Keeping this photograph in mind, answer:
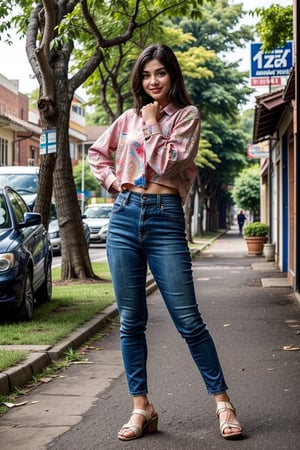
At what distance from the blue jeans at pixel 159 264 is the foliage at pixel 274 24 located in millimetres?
9994

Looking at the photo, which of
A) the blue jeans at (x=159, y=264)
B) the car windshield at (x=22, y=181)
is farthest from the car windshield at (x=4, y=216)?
the car windshield at (x=22, y=181)

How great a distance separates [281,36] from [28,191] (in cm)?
997

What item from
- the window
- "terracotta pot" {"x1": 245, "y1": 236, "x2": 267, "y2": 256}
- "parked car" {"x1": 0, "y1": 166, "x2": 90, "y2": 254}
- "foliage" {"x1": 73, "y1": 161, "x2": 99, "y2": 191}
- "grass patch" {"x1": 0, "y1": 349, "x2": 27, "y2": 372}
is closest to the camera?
"grass patch" {"x1": 0, "y1": 349, "x2": 27, "y2": 372}

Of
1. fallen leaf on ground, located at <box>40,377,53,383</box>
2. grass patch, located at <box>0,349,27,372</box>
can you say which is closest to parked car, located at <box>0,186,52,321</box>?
grass patch, located at <box>0,349,27,372</box>

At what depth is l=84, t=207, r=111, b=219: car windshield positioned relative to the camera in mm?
34188

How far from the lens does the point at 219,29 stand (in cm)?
3678

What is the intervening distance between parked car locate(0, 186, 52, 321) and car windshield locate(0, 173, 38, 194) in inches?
450

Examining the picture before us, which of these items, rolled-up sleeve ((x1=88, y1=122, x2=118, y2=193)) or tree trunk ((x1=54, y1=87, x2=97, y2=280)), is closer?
rolled-up sleeve ((x1=88, y1=122, x2=118, y2=193))

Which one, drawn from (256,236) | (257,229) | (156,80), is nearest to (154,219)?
(156,80)

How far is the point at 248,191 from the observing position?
172ft

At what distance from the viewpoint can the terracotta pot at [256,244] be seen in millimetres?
25830

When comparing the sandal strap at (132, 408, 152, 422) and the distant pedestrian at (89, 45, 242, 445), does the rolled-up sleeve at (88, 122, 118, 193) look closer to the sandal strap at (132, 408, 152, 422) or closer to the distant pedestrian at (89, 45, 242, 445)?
the distant pedestrian at (89, 45, 242, 445)

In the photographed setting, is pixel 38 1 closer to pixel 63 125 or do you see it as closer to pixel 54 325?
pixel 63 125

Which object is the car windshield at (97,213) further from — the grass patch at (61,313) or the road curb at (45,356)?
the road curb at (45,356)
